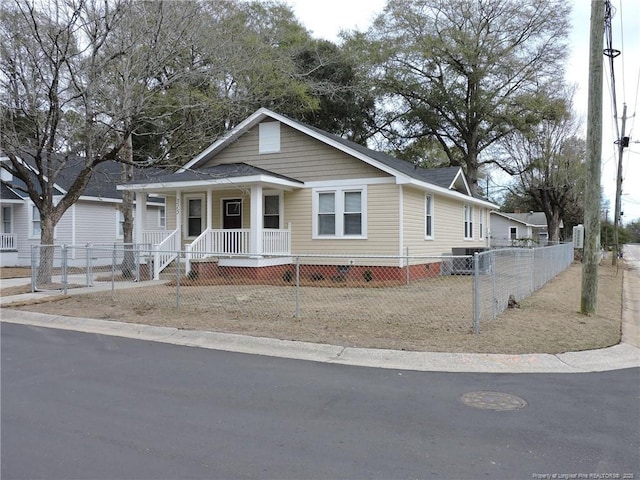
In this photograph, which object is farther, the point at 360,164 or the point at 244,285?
the point at 360,164

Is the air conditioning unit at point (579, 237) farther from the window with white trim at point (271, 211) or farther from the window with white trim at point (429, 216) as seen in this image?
the window with white trim at point (271, 211)

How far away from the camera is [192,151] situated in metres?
21.0

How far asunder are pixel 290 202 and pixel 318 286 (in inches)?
157

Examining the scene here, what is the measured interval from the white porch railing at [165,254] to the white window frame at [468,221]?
13.4 metres

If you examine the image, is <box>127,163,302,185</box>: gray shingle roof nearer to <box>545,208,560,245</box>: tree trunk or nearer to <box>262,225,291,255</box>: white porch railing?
<box>262,225,291,255</box>: white porch railing

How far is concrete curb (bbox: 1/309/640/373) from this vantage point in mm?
6391

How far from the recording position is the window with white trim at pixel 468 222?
78.4 feet

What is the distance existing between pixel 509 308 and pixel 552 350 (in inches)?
133

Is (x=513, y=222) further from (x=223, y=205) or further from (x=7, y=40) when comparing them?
(x=7, y=40)

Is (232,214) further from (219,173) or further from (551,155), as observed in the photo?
(551,155)

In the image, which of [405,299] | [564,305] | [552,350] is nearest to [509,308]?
[564,305]

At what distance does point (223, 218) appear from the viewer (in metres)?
18.6

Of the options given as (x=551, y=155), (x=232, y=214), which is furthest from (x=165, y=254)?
(x=551, y=155)

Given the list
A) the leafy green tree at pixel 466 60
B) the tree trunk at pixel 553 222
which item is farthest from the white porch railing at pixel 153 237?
the tree trunk at pixel 553 222
